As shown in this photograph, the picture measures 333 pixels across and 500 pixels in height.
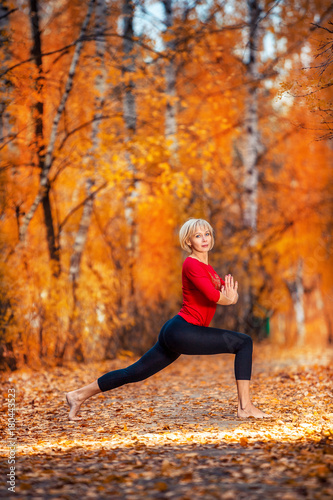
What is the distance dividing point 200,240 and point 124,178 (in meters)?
5.13

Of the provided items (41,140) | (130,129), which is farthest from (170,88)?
(41,140)

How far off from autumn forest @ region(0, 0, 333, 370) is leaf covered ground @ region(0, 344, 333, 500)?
6.68 ft

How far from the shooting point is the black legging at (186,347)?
4.41m

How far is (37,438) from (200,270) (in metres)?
1.93

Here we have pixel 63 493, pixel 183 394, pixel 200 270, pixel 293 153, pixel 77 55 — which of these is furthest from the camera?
pixel 293 153

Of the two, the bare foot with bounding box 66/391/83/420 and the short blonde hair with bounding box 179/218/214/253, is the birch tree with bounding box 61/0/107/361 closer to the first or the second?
the bare foot with bounding box 66/391/83/420

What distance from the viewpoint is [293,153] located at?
56.5ft

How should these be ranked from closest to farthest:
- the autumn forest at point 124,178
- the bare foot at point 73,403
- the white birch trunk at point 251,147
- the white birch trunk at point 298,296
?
the bare foot at point 73,403 → the autumn forest at point 124,178 → the white birch trunk at point 251,147 → the white birch trunk at point 298,296

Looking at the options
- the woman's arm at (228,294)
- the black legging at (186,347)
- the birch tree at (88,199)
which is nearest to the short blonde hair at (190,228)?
the woman's arm at (228,294)

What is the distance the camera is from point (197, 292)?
450 cm

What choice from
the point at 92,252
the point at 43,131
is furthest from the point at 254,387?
the point at 43,131

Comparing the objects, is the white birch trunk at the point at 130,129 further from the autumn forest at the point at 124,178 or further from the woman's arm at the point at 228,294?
the woman's arm at the point at 228,294

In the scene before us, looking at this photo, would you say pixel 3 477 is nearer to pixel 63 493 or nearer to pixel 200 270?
pixel 63 493

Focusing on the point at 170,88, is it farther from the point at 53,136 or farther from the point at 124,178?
the point at 53,136
